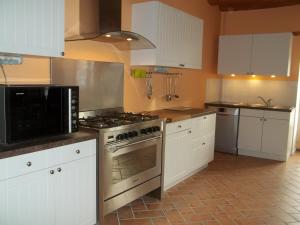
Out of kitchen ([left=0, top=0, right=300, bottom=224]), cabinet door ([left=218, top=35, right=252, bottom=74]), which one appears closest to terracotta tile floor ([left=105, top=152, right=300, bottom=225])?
kitchen ([left=0, top=0, right=300, bottom=224])

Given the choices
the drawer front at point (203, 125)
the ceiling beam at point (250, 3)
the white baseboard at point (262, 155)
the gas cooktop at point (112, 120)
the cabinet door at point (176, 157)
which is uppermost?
the ceiling beam at point (250, 3)

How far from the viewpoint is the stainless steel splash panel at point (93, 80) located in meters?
2.73

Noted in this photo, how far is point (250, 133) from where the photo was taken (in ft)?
16.6

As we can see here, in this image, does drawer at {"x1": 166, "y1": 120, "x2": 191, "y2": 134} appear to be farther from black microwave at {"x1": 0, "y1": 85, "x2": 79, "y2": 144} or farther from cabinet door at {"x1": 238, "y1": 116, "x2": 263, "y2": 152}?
cabinet door at {"x1": 238, "y1": 116, "x2": 263, "y2": 152}

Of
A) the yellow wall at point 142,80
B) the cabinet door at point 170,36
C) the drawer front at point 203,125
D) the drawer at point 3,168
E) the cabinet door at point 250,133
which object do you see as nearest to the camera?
the drawer at point 3,168

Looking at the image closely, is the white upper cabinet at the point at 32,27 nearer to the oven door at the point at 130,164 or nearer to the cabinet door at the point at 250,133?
the oven door at the point at 130,164

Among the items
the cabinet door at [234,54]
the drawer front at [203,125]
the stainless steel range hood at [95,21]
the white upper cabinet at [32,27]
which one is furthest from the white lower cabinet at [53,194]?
the cabinet door at [234,54]

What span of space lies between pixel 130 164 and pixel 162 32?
1.59 metres

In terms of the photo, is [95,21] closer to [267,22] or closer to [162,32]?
[162,32]

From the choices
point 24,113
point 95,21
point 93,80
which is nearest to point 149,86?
point 93,80

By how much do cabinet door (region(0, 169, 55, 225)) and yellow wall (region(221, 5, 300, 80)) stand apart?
459 centimetres

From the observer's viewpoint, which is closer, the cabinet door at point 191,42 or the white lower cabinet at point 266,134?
the cabinet door at point 191,42

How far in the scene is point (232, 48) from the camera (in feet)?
17.3

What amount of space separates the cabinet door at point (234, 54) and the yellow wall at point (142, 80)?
0.22 metres
